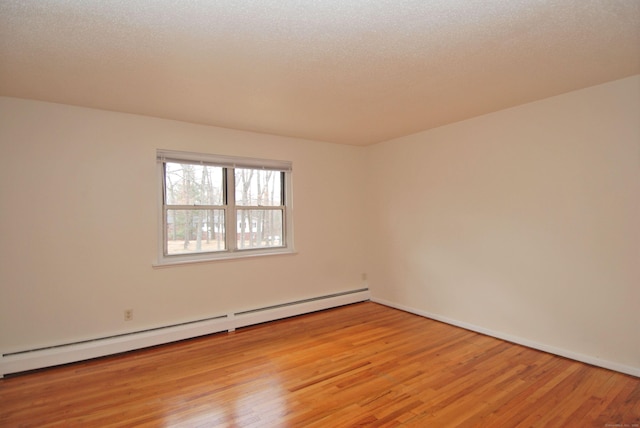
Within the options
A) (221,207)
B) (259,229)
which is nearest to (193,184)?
(221,207)

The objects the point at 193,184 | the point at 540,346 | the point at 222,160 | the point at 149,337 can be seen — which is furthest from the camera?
the point at 222,160

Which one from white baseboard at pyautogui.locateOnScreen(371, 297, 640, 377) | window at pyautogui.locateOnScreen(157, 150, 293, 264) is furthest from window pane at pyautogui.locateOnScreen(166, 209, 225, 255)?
white baseboard at pyautogui.locateOnScreen(371, 297, 640, 377)

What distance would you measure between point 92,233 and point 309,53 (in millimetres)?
2727

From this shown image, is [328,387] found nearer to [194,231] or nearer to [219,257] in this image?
[219,257]

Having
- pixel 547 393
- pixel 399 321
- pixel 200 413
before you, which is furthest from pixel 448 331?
pixel 200 413

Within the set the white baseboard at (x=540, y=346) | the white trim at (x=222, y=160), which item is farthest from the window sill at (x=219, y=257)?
the white baseboard at (x=540, y=346)

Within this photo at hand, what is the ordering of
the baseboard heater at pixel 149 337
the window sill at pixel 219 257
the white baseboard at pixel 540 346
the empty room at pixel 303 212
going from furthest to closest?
the window sill at pixel 219 257 → the baseboard heater at pixel 149 337 → the white baseboard at pixel 540 346 → the empty room at pixel 303 212

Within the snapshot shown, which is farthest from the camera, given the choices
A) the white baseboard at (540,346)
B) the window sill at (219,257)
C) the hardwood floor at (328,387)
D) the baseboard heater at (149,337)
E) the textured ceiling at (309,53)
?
the window sill at (219,257)

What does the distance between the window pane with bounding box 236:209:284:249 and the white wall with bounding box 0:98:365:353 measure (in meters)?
0.28

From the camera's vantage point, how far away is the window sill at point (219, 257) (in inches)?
137

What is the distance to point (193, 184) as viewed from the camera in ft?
12.3

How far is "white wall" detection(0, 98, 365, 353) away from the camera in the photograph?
2844 mm

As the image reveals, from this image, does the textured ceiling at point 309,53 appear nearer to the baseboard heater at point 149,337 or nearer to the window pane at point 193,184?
the window pane at point 193,184

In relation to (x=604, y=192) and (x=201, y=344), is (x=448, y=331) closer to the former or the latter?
(x=604, y=192)
